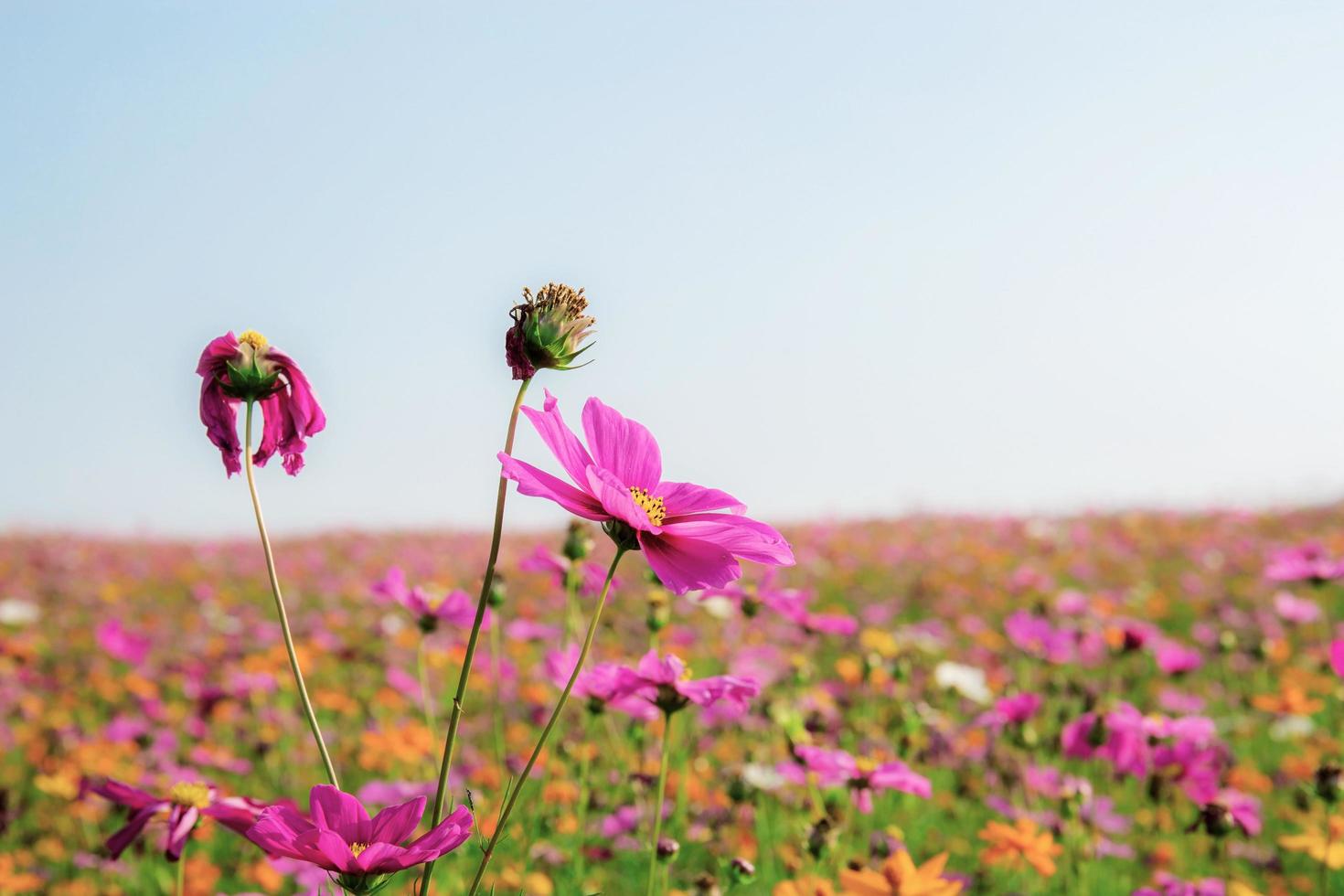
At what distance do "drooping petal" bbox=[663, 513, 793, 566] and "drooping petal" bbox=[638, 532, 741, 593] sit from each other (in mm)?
12

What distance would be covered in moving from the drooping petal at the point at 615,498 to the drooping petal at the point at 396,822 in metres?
0.28

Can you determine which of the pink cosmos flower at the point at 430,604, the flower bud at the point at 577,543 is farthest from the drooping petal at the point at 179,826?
the flower bud at the point at 577,543

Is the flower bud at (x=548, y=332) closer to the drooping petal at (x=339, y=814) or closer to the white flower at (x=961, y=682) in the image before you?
the drooping petal at (x=339, y=814)

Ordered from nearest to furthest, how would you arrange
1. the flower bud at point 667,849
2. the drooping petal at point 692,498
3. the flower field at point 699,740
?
the drooping petal at point 692,498 → the flower bud at point 667,849 → the flower field at point 699,740

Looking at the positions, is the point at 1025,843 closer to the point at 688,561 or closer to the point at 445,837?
the point at 688,561

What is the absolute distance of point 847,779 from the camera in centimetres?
162

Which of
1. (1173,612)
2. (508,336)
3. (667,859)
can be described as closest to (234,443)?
(508,336)

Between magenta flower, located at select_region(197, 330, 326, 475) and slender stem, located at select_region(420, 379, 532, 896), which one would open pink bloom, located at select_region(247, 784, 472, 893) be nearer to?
slender stem, located at select_region(420, 379, 532, 896)

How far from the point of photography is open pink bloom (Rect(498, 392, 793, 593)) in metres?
0.82

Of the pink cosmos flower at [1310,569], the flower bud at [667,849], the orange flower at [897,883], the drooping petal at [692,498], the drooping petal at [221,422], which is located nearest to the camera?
the drooping petal at [692,498]

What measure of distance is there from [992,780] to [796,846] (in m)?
1.02

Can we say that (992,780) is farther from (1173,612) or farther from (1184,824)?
(1173,612)

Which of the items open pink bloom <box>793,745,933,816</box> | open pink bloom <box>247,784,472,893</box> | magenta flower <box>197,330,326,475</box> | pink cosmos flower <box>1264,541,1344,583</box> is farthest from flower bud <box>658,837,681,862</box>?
pink cosmos flower <box>1264,541,1344,583</box>

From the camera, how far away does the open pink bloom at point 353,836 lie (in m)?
0.78
